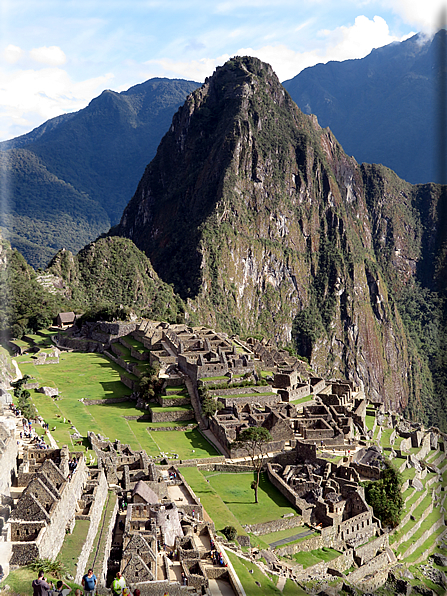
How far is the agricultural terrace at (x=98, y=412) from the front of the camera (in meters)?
44.3

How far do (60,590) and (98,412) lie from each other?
108ft

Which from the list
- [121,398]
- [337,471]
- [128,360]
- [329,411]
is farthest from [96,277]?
[337,471]

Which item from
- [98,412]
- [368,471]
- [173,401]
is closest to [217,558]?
[368,471]

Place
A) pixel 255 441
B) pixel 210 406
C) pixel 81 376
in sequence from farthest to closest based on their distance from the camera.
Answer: pixel 81 376
pixel 210 406
pixel 255 441

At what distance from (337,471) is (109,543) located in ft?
65.9

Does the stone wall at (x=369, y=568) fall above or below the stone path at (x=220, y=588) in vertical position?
below

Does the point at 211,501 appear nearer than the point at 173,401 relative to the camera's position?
Yes

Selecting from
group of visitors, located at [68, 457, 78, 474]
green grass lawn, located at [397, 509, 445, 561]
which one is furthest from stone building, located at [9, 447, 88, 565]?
green grass lawn, located at [397, 509, 445, 561]

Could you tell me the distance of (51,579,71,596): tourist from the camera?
18.0 meters

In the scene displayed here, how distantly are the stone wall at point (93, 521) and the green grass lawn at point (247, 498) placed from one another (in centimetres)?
875

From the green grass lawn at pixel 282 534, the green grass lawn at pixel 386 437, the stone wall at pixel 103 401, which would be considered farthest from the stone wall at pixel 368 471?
the stone wall at pixel 103 401

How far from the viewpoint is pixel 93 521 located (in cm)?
2619

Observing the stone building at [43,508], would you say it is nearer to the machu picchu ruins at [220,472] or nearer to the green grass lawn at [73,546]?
the machu picchu ruins at [220,472]

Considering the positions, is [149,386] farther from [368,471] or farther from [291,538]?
[291,538]
